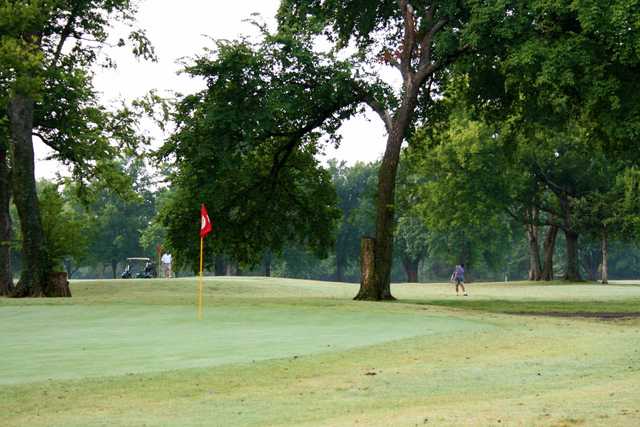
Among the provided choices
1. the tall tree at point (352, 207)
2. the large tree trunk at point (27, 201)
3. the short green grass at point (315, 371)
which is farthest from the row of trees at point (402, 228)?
the short green grass at point (315, 371)

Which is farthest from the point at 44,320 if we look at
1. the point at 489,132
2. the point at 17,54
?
the point at 489,132

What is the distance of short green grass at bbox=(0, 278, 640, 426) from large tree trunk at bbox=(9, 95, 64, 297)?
15.3 m

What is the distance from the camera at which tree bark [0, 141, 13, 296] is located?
46719 millimetres

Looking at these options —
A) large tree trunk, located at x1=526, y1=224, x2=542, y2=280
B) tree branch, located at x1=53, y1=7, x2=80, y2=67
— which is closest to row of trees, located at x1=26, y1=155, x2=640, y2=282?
large tree trunk, located at x1=526, y1=224, x2=542, y2=280

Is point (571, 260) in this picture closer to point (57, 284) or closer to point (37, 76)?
point (57, 284)

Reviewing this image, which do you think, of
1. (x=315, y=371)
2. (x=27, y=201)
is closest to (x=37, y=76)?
(x=27, y=201)

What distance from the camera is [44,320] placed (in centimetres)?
2636

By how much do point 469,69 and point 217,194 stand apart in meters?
11.8

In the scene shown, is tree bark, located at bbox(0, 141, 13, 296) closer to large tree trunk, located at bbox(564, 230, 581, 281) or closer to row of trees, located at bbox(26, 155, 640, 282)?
row of trees, located at bbox(26, 155, 640, 282)

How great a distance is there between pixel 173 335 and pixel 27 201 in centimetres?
2382

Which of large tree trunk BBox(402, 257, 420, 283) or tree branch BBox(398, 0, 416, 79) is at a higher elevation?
tree branch BBox(398, 0, 416, 79)

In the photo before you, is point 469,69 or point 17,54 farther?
point 469,69

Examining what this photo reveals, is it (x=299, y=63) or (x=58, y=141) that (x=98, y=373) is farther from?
(x=58, y=141)

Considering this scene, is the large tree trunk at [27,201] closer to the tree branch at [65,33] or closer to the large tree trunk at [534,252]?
the tree branch at [65,33]
